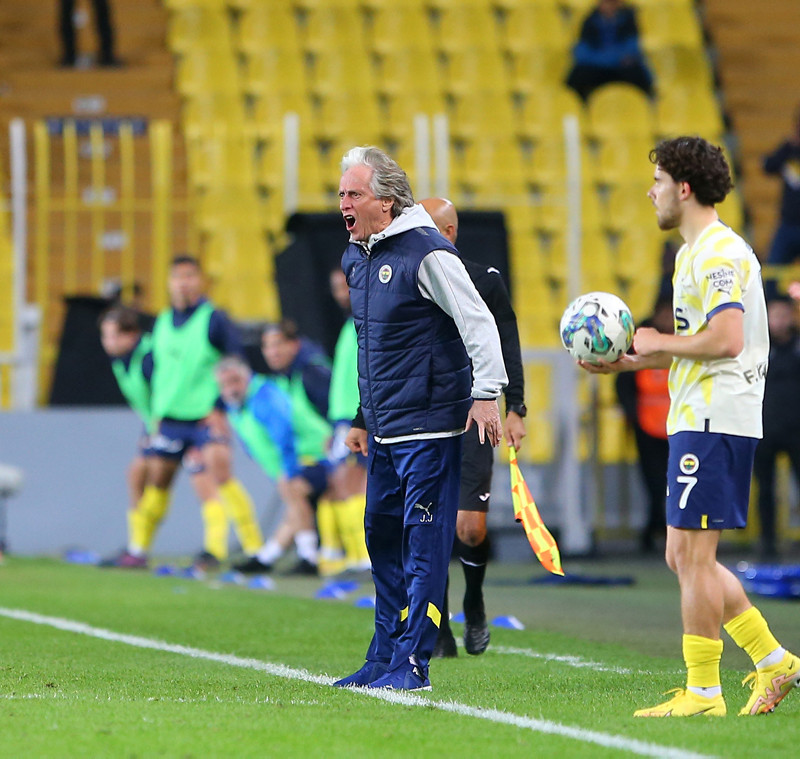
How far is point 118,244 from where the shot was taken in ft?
55.2

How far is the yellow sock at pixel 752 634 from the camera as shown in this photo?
203 inches

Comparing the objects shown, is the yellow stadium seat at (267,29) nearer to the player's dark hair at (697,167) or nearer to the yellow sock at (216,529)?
the yellow sock at (216,529)

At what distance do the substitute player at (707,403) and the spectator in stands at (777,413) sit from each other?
7.92 m

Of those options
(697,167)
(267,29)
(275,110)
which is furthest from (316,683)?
(267,29)

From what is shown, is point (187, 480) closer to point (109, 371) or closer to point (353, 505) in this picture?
point (109, 371)

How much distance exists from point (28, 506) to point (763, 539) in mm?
6424

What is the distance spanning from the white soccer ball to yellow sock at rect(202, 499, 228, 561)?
700 centimetres

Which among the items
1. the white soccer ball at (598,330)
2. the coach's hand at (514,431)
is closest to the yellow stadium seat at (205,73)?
the coach's hand at (514,431)

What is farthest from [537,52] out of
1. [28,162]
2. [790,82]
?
[28,162]

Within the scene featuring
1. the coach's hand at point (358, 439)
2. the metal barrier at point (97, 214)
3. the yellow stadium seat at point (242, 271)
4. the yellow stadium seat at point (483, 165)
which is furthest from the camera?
the yellow stadium seat at point (483, 165)

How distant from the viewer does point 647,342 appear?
16.4 ft

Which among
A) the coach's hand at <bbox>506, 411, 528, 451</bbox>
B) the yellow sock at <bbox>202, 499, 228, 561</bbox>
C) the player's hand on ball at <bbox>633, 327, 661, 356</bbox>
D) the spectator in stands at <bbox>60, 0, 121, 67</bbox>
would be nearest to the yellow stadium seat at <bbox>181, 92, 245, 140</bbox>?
the spectator in stands at <bbox>60, 0, 121, 67</bbox>

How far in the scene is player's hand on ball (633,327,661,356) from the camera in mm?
4957

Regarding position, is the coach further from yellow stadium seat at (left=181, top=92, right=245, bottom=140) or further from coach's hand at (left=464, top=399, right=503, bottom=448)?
yellow stadium seat at (left=181, top=92, right=245, bottom=140)
